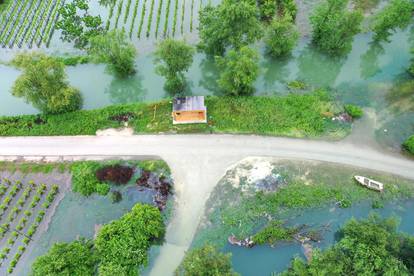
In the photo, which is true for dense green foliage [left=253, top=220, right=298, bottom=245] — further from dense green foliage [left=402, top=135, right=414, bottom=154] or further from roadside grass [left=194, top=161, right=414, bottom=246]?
dense green foliage [left=402, top=135, right=414, bottom=154]

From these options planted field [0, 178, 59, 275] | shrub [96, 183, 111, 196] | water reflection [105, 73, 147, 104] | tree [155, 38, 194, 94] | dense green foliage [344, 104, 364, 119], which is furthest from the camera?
water reflection [105, 73, 147, 104]

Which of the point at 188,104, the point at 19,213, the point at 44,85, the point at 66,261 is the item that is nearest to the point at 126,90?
the point at 44,85

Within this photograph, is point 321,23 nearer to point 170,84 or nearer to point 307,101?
point 307,101

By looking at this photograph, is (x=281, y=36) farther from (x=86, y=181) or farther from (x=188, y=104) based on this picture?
(x=86, y=181)

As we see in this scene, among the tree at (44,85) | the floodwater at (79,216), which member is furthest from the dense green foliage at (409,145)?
the tree at (44,85)

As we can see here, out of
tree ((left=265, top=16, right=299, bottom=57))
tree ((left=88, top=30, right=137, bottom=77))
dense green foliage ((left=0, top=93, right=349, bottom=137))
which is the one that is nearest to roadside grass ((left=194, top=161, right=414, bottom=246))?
dense green foliage ((left=0, top=93, right=349, bottom=137))
